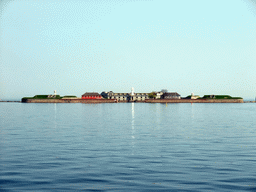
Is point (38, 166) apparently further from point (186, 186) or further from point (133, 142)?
point (133, 142)

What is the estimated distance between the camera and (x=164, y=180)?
14641 mm

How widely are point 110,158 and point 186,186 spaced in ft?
25.7

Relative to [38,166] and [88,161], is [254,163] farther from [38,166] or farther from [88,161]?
[38,166]

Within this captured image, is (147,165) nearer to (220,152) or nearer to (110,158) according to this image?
(110,158)

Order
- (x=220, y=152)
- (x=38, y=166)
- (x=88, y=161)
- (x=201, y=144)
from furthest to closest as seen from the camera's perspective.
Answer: (x=201, y=144)
(x=220, y=152)
(x=88, y=161)
(x=38, y=166)

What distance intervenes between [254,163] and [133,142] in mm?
12178

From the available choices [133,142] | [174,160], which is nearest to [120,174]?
[174,160]

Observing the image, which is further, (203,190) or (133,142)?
(133,142)

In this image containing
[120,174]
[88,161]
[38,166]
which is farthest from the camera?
Answer: [88,161]

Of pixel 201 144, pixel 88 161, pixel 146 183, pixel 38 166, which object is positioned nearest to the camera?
pixel 146 183

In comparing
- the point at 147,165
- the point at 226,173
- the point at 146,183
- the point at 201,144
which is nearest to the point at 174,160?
the point at 147,165

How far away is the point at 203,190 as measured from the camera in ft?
42.4

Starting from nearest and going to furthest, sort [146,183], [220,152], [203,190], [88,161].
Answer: [203,190] → [146,183] → [88,161] → [220,152]

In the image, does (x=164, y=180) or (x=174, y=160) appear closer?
(x=164, y=180)
